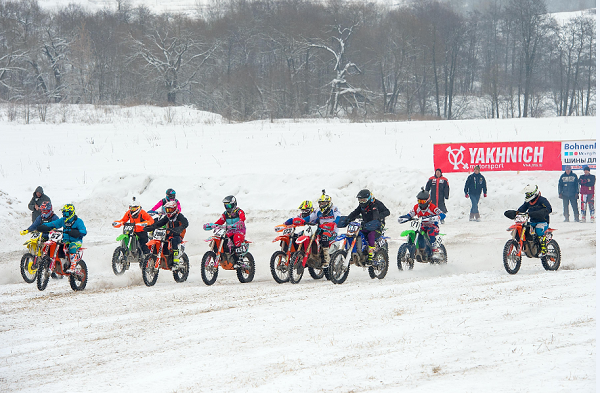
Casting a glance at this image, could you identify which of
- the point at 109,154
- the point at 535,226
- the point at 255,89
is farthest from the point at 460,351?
the point at 255,89

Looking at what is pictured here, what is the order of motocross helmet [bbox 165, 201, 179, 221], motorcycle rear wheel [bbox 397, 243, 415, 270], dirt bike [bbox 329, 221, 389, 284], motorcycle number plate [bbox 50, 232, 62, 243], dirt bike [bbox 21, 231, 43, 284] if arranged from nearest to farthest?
dirt bike [bbox 329, 221, 389, 284] → motorcycle number plate [bbox 50, 232, 62, 243] → motocross helmet [bbox 165, 201, 179, 221] → dirt bike [bbox 21, 231, 43, 284] → motorcycle rear wheel [bbox 397, 243, 415, 270]

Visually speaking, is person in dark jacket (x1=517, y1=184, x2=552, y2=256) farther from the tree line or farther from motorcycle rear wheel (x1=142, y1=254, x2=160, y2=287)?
the tree line

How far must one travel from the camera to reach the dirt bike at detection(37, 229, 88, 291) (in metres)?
11.8

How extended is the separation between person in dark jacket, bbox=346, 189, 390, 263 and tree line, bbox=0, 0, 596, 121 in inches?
1562

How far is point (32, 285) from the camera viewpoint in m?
12.9

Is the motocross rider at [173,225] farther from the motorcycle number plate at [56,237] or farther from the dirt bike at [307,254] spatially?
the dirt bike at [307,254]

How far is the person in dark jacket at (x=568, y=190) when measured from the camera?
2055 centimetres

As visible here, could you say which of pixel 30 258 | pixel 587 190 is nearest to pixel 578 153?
pixel 587 190

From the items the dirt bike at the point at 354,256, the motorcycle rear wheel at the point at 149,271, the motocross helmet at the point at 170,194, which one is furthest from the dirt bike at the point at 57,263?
the dirt bike at the point at 354,256

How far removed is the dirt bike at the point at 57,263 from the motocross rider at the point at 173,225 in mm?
1590

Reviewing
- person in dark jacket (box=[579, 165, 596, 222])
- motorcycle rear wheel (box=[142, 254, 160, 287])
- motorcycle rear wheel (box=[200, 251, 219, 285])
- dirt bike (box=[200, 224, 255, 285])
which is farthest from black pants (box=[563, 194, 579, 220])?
motorcycle rear wheel (box=[142, 254, 160, 287])

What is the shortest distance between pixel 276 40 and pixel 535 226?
2150 inches

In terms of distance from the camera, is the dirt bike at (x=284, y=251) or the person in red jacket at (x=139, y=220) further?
the person in red jacket at (x=139, y=220)

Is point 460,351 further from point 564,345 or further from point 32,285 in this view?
point 32,285
